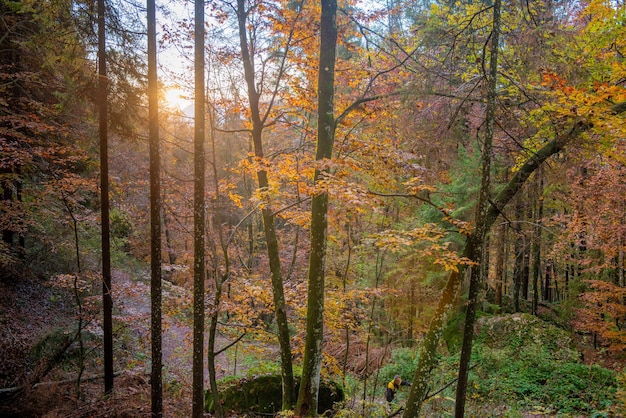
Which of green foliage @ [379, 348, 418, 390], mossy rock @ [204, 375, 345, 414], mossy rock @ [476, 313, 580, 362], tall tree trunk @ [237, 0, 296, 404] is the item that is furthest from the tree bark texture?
mossy rock @ [476, 313, 580, 362]

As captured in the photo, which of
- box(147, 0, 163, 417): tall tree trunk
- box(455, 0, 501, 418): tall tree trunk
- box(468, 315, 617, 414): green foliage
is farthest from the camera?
box(468, 315, 617, 414): green foliage

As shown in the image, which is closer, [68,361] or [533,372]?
[68,361]

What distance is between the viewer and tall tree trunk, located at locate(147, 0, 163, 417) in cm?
778

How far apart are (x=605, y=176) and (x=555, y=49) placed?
7.81 m

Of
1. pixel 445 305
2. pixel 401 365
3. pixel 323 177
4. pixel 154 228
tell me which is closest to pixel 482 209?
pixel 445 305

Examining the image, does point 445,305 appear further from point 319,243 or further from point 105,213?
point 105,213

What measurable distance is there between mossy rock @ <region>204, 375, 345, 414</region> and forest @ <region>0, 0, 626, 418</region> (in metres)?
0.04

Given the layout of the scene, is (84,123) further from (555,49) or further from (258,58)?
(555,49)

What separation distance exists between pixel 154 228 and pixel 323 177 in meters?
4.43

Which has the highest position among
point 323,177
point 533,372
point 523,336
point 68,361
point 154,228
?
point 323,177

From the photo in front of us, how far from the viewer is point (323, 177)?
5.96 m

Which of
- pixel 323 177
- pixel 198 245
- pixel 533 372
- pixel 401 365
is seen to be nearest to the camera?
pixel 323 177

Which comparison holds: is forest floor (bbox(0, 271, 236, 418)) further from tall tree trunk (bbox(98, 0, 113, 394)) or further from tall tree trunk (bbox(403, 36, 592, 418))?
tall tree trunk (bbox(403, 36, 592, 418))

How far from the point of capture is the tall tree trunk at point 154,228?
778 cm
